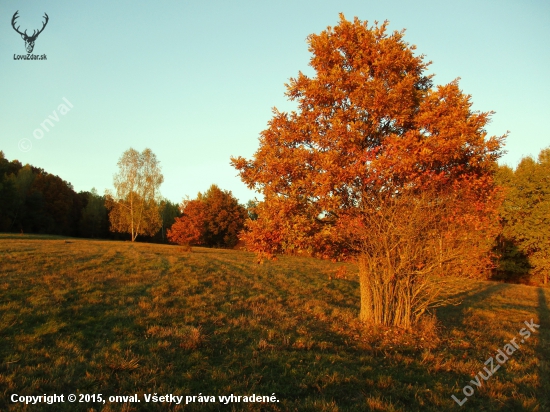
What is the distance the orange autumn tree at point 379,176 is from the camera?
8695mm

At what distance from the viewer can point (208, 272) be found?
18594 millimetres

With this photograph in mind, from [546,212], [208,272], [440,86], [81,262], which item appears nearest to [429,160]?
[440,86]

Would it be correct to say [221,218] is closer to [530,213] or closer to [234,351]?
[530,213]

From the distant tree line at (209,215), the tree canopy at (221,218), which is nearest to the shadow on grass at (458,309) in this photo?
the distant tree line at (209,215)

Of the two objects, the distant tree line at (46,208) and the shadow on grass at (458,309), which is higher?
the distant tree line at (46,208)

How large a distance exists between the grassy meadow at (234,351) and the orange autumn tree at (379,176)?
4.19 ft

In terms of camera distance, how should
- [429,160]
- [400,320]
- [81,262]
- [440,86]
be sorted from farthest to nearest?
[81,262]
[400,320]
[440,86]
[429,160]

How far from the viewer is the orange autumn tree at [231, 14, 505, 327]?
8.70 m

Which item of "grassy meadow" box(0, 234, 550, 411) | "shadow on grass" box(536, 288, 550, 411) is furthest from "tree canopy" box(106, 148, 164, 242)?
"shadow on grass" box(536, 288, 550, 411)

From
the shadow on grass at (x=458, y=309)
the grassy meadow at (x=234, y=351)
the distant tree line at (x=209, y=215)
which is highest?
the distant tree line at (x=209, y=215)

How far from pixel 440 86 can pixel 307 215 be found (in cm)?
503

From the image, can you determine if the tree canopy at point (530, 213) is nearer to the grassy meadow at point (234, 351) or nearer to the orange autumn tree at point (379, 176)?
the grassy meadow at point (234, 351)

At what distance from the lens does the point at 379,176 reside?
28.1 ft

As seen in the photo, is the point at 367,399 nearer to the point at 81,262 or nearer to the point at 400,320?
the point at 400,320
